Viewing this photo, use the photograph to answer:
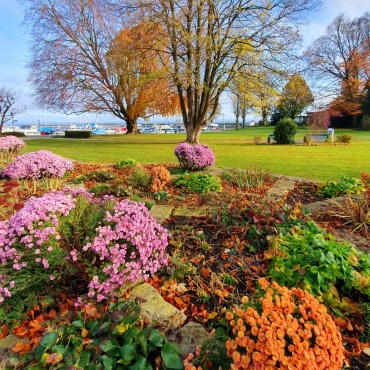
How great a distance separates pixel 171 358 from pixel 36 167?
553cm

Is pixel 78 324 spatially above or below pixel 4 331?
above

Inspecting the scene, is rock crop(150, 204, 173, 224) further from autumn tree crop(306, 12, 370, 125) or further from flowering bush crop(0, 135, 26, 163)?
autumn tree crop(306, 12, 370, 125)

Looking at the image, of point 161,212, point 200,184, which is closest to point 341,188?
point 200,184

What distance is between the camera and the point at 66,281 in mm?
2150

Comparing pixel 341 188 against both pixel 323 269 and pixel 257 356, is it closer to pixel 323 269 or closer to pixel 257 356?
pixel 323 269

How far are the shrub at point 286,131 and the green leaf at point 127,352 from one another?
18.0 metres

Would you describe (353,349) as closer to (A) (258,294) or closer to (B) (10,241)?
(A) (258,294)

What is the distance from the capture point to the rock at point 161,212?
3.41 meters

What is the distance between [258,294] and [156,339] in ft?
2.22

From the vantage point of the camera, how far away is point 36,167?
5.89 meters

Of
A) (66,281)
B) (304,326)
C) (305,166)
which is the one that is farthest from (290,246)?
(305,166)

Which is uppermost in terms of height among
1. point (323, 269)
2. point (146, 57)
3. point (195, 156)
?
point (146, 57)

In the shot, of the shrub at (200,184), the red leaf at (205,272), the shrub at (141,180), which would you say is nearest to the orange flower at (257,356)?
the red leaf at (205,272)

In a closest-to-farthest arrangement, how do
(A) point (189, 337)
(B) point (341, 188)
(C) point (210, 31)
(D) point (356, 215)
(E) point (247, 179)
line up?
(A) point (189, 337)
(D) point (356, 215)
(B) point (341, 188)
(E) point (247, 179)
(C) point (210, 31)
